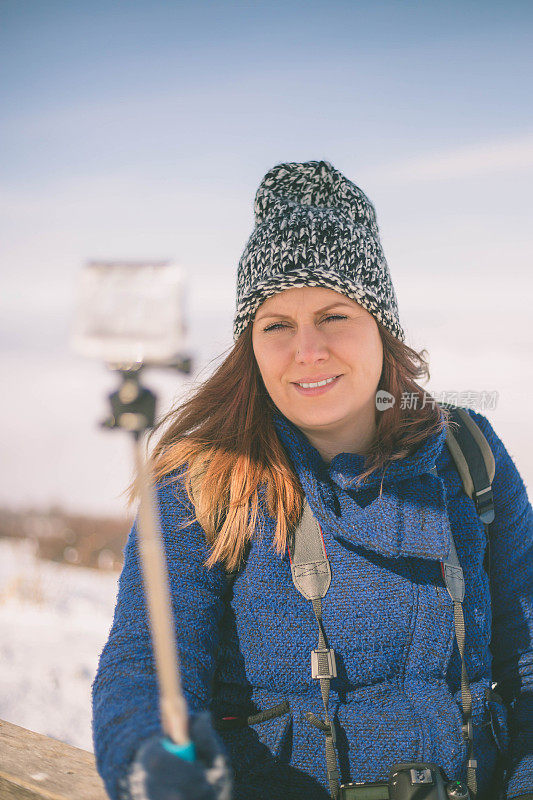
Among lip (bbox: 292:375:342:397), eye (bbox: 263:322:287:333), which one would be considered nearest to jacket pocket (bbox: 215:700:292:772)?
lip (bbox: 292:375:342:397)

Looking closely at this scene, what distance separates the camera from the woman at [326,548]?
1836 millimetres

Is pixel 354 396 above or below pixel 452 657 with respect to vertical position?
above

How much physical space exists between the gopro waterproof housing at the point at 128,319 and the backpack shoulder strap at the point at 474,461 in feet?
Result: 5.06

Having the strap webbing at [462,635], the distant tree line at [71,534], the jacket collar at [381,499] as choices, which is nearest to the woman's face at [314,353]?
the jacket collar at [381,499]

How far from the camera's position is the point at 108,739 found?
1.36m

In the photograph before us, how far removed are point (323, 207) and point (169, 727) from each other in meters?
1.67

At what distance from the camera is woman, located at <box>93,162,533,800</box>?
1836 mm

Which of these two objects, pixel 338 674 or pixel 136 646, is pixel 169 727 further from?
pixel 338 674

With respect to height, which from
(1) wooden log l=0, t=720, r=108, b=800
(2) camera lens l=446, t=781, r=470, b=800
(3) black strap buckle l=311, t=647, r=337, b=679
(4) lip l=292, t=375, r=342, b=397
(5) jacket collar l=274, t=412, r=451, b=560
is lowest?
(1) wooden log l=0, t=720, r=108, b=800

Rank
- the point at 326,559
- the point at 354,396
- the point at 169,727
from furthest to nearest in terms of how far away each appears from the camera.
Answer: the point at 354,396, the point at 326,559, the point at 169,727

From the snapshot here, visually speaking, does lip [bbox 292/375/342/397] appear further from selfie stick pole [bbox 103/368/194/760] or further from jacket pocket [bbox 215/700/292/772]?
selfie stick pole [bbox 103/368/194/760]

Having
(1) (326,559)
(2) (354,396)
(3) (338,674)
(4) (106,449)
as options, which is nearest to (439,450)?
(2) (354,396)

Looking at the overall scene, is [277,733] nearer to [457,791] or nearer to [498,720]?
[457,791]

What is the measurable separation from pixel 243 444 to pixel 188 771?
1.17 metres
